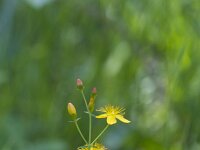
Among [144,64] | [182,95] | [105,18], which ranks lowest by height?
[182,95]

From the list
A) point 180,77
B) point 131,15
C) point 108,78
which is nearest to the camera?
point 180,77

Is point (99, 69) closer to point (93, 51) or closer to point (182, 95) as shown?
point (93, 51)

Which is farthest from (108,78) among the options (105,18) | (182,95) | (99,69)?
(182,95)

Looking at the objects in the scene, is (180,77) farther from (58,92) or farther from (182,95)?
(58,92)

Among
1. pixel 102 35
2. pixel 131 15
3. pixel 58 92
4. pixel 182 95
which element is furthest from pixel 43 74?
pixel 182 95

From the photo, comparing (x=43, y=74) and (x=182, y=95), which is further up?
(x=43, y=74)

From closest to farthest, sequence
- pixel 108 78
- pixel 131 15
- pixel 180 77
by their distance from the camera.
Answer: pixel 180 77 < pixel 131 15 < pixel 108 78

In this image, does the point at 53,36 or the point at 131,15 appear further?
the point at 53,36
